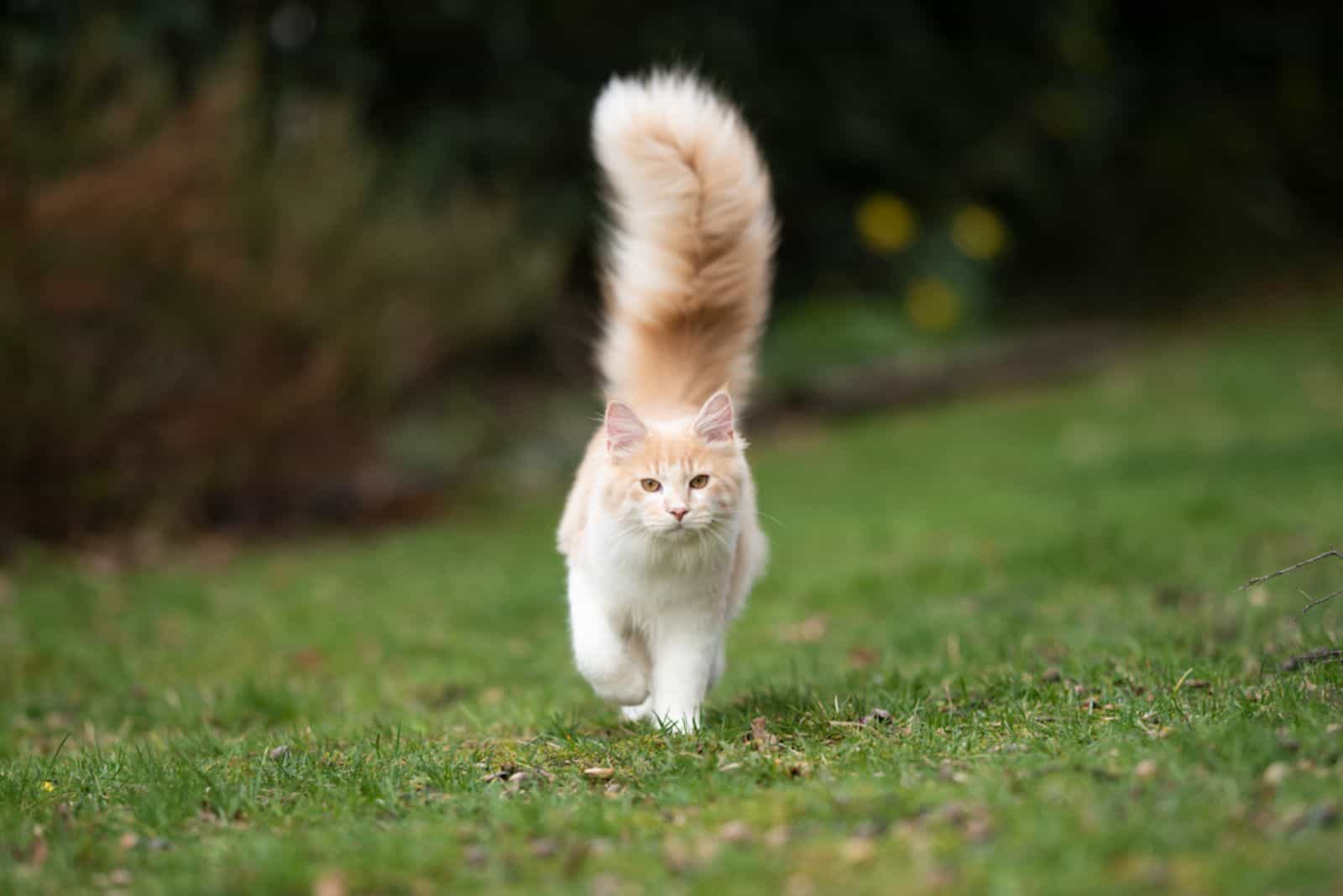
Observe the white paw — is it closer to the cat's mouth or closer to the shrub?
the cat's mouth

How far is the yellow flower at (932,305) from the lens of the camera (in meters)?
19.2

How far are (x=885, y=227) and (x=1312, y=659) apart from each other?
51.7 ft

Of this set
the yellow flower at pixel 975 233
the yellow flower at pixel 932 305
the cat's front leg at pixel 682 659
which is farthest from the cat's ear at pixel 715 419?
the yellow flower at pixel 975 233

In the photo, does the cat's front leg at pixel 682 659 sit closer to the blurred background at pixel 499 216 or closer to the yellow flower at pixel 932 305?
A: the blurred background at pixel 499 216

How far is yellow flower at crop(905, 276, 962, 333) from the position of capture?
19.2 m

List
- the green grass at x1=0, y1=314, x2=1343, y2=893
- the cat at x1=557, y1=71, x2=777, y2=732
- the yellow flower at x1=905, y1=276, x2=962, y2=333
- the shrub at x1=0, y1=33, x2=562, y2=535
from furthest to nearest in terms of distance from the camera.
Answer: the yellow flower at x1=905, y1=276, x2=962, y2=333 → the shrub at x1=0, y1=33, x2=562, y2=535 → the cat at x1=557, y1=71, x2=777, y2=732 → the green grass at x1=0, y1=314, x2=1343, y2=893

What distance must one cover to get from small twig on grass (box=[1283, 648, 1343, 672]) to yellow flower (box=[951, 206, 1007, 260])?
15986 mm

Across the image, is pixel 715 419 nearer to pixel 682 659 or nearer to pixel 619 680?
pixel 682 659

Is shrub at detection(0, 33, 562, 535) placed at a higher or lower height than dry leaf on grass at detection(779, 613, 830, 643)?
higher

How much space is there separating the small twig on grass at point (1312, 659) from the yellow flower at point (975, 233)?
52.4 feet

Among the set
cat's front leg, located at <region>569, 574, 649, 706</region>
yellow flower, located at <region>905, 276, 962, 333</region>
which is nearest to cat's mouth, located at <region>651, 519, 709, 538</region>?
cat's front leg, located at <region>569, 574, 649, 706</region>

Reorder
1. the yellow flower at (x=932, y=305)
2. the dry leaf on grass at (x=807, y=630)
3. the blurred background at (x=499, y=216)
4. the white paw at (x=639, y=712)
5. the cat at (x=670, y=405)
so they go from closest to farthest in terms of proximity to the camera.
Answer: the cat at (x=670, y=405), the white paw at (x=639, y=712), the dry leaf on grass at (x=807, y=630), the blurred background at (x=499, y=216), the yellow flower at (x=932, y=305)

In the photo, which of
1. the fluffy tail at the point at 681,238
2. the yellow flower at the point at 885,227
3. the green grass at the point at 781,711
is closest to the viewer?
the green grass at the point at 781,711

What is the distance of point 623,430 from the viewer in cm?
454
